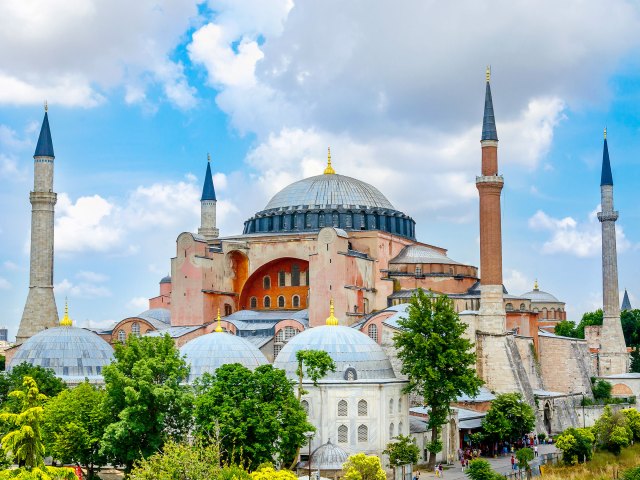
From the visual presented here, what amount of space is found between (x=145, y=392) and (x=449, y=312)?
1058 centimetres

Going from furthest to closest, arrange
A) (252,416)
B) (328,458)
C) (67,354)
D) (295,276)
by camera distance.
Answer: (295,276), (67,354), (328,458), (252,416)

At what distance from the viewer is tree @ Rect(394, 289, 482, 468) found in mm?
30141

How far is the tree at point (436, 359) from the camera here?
3014 cm

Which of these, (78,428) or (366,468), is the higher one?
(78,428)

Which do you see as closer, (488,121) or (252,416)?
(252,416)

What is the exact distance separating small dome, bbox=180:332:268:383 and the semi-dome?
42.5 ft

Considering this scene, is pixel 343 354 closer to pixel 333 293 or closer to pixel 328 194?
pixel 333 293

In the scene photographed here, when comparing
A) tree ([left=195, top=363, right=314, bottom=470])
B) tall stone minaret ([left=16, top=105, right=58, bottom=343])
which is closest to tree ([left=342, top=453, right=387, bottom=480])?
tree ([left=195, top=363, right=314, bottom=470])

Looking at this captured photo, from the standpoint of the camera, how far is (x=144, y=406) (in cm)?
2481

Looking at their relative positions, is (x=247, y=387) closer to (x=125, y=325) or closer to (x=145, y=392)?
(x=145, y=392)

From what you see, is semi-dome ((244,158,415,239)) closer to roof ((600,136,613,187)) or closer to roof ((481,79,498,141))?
roof ((481,79,498,141))

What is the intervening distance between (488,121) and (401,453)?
1681 centimetres

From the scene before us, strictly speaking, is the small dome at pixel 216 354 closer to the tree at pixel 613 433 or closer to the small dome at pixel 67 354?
the small dome at pixel 67 354

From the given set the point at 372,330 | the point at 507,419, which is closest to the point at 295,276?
the point at 372,330
